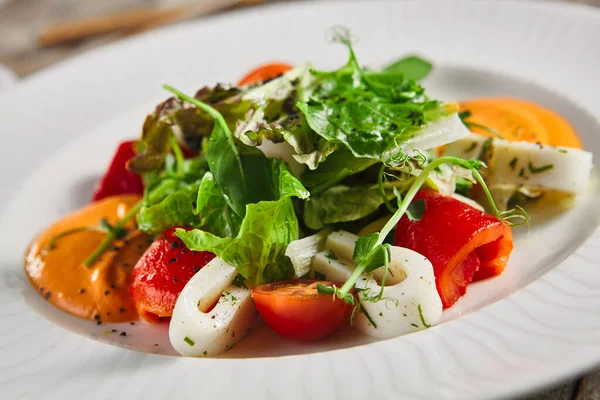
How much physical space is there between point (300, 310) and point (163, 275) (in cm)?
64

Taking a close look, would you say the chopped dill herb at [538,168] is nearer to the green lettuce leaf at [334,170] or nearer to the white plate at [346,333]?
the white plate at [346,333]

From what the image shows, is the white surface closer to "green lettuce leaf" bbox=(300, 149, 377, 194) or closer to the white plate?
the white plate

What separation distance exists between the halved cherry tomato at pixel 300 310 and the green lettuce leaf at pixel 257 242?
0.10 metres

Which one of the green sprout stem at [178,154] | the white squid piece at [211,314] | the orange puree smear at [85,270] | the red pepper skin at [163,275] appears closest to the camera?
the white squid piece at [211,314]

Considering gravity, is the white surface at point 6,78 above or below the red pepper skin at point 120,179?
above

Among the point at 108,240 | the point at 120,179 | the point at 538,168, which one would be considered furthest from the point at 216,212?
the point at 538,168

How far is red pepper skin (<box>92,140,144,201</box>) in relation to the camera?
11.9 feet

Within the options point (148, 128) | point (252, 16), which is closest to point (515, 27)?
point (252, 16)

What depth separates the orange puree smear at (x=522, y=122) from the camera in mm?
3316

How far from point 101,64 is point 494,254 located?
3136 millimetres

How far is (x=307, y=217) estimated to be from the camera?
109 inches

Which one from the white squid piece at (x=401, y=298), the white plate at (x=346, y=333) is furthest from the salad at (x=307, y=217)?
the white plate at (x=346, y=333)

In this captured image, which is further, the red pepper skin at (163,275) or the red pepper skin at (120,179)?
the red pepper skin at (120,179)

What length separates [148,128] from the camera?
3.05 metres
